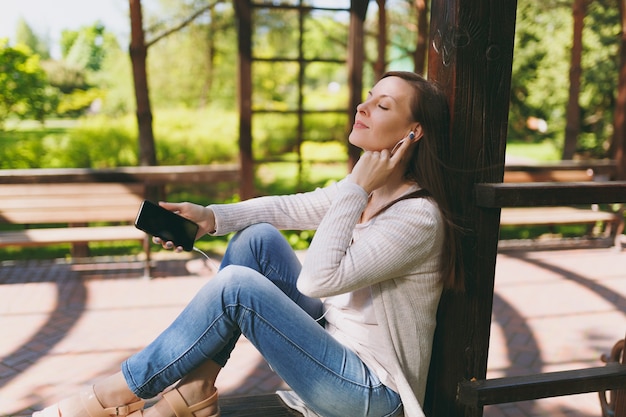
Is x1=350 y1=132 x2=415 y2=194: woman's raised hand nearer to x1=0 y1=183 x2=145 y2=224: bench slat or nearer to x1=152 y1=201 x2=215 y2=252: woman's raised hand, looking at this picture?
x1=152 y1=201 x2=215 y2=252: woman's raised hand

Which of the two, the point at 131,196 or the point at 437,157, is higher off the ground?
the point at 437,157

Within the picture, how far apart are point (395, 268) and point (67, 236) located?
4.32m

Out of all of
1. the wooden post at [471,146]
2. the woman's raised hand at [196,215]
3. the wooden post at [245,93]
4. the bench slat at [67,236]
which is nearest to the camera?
the wooden post at [471,146]

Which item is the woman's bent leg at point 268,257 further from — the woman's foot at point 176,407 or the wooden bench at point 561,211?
the wooden bench at point 561,211

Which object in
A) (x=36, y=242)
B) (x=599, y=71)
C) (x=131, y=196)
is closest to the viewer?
(x=36, y=242)

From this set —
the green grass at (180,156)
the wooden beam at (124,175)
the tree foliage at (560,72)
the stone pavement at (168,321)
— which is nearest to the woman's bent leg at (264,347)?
the stone pavement at (168,321)

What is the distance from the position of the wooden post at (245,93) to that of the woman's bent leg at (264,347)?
4.72 meters

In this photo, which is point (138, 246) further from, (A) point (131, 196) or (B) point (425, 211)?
(B) point (425, 211)

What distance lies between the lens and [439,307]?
1.88 meters

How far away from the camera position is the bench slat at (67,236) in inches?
198

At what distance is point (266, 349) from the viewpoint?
5.78ft

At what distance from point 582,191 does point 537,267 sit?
433 centimetres

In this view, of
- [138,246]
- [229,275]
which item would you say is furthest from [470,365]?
[138,246]

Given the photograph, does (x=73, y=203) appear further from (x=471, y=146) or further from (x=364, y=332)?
(x=471, y=146)
